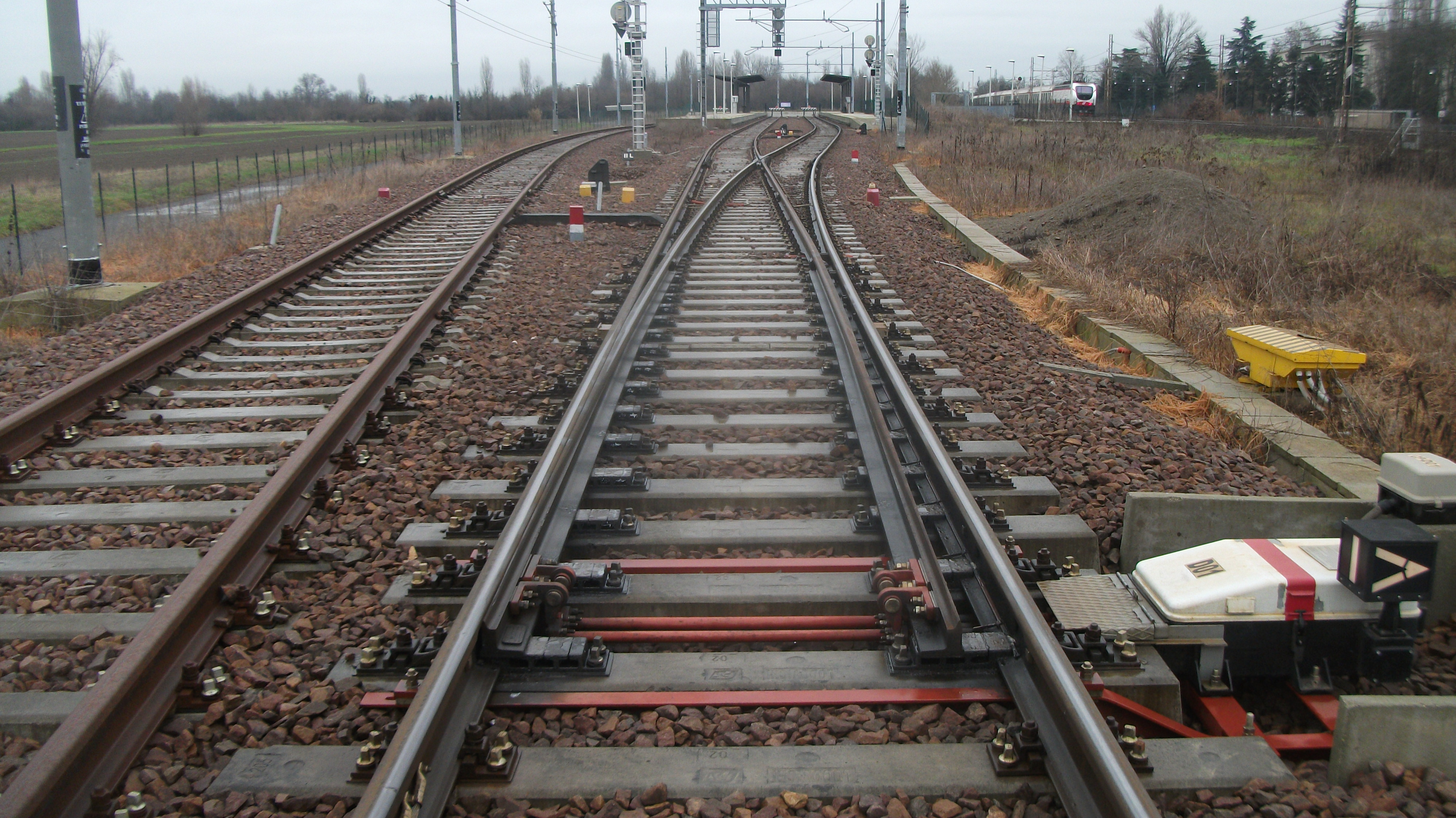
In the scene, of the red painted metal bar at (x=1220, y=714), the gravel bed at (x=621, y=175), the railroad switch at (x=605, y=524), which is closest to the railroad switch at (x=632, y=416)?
the railroad switch at (x=605, y=524)

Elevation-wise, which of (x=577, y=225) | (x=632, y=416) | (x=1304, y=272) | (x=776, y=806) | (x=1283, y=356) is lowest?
(x=776, y=806)

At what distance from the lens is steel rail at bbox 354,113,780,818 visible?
2244 mm

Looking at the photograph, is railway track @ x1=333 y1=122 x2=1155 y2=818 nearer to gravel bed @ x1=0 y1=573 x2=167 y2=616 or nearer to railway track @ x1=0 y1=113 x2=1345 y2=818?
railway track @ x1=0 y1=113 x2=1345 y2=818

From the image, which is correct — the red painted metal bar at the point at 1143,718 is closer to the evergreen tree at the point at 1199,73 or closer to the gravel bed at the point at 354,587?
the gravel bed at the point at 354,587

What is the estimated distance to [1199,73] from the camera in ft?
214

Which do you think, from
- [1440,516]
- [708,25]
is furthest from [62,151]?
[708,25]

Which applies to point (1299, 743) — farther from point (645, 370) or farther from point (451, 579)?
point (645, 370)

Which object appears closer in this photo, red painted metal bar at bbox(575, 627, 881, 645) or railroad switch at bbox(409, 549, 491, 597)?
red painted metal bar at bbox(575, 627, 881, 645)

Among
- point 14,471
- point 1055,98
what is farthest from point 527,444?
point 1055,98

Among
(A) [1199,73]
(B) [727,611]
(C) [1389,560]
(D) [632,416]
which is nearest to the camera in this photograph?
(C) [1389,560]

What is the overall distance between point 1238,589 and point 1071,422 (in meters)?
2.06

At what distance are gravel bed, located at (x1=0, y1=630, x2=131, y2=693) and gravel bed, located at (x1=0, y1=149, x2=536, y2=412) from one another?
10.3ft

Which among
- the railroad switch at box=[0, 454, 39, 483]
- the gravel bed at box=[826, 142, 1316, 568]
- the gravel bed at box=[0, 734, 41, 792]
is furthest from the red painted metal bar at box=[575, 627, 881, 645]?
the railroad switch at box=[0, 454, 39, 483]

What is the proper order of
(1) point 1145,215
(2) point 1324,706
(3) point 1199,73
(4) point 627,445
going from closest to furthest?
(2) point 1324,706
(4) point 627,445
(1) point 1145,215
(3) point 1199,73
